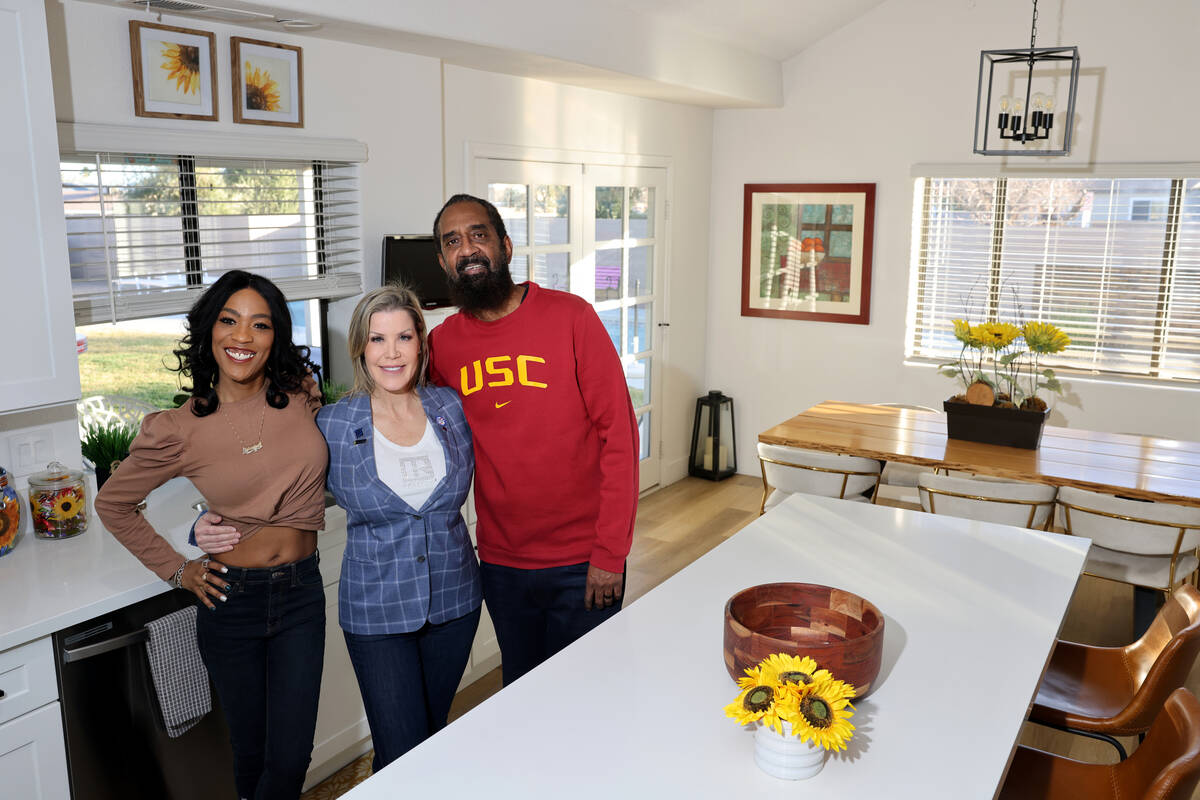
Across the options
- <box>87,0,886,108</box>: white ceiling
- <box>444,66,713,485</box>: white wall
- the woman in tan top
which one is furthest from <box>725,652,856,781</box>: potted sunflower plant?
<box>444,66,713,485</box>: white wall

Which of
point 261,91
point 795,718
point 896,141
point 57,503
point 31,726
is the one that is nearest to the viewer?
point 795,718

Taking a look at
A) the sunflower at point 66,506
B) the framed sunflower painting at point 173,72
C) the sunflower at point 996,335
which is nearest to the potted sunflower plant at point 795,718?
the sunflower at point 66,506

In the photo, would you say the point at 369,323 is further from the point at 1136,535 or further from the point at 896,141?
the point at 896,141

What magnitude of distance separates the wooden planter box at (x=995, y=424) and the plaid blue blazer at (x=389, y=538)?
2.67 metres

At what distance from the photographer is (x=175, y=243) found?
301 cm

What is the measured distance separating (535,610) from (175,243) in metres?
1.66

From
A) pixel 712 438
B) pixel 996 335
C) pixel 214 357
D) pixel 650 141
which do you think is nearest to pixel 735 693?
pixel 214 357

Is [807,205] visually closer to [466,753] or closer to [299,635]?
[299,635]

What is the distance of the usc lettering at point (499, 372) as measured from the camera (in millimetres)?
2318

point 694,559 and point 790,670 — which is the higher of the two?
point 790,670

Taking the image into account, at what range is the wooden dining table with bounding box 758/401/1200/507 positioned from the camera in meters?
3.58

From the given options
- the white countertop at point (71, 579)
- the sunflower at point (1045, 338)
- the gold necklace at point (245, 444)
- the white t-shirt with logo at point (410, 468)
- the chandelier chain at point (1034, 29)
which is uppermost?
the chandelier chain at point (1034, 29)

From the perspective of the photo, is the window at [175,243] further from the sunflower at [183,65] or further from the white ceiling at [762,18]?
the white ceiling at [762,18]

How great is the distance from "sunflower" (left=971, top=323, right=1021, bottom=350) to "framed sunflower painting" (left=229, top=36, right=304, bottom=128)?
9.17ft
